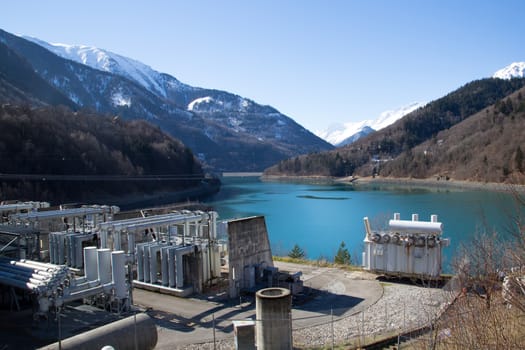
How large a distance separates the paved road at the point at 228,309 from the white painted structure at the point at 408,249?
2.72 feet

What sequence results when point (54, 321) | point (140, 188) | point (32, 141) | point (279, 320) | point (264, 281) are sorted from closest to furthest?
point (279, 320) → point (54, 321) → point (264, 281) → point (32, 141) → point (140, 188)

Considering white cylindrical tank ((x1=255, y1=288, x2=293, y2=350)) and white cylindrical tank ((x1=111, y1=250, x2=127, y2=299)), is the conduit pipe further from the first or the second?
white cylindrical tank ((x1=111, y1=250, x2=127, y2=299))

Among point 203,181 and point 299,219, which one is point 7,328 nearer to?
point 299,219

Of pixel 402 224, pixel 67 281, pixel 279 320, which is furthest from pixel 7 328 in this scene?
pixel 402 224

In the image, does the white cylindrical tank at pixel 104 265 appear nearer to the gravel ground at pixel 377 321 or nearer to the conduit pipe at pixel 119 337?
the gravel ground at pixel 377 321

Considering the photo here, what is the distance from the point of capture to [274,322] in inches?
397

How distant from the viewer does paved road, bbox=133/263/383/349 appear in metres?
11.6

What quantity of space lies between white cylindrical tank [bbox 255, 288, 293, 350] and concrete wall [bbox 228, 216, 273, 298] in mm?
4291

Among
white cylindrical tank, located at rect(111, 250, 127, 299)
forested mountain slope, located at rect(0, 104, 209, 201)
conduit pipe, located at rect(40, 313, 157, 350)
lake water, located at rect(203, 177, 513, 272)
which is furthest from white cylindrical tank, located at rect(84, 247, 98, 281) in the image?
forested mountain slope, located at rect(0, 104, 209, 201)

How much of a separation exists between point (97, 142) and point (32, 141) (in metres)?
16.6

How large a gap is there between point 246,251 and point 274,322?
5529 millimetres

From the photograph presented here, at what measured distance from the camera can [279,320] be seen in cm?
1009

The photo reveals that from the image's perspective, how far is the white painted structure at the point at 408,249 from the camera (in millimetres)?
15812

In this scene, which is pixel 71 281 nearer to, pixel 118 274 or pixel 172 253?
pixel 118 274
